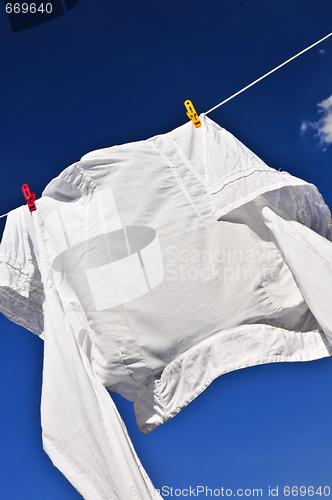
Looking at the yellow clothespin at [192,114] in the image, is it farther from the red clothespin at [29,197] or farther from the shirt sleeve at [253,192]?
the red clothespin at [29,197]

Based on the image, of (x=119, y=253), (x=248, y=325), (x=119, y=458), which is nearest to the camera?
(x=119, y=458)

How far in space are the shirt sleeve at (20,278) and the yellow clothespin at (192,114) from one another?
1.89 ft

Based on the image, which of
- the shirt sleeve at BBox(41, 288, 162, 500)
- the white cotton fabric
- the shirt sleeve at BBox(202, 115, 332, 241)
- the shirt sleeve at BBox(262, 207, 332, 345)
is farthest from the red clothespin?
the shirt sleeve at BBox(262, 207, 332, 345)

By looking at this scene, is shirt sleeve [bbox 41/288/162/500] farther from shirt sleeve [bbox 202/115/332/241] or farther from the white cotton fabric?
shirt sleeve [bbox 202/115/332/241]

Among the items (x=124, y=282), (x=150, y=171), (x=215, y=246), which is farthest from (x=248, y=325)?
(x=150, y=171)

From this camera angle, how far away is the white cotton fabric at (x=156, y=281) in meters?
0.86

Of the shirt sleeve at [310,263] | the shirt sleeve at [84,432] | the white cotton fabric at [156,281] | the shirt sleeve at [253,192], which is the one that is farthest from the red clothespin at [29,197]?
the shirt sleeve at [310,263]

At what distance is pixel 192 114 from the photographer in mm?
1114

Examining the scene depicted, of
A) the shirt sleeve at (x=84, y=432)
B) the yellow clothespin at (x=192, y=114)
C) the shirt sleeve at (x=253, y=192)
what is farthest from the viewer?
the yellow clothespin at (x=192, y=114)

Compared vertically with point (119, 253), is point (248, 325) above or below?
below

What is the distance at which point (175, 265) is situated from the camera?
3.28 ft

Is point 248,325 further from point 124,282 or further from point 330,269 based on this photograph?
point 124,282

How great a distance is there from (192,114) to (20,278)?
686mm

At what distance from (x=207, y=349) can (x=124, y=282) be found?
0.89 feet
